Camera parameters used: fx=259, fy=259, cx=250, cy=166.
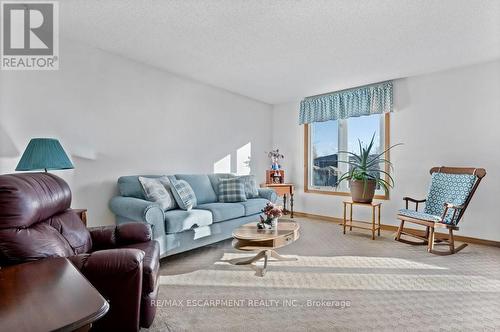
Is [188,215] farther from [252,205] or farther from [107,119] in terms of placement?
[107,119]

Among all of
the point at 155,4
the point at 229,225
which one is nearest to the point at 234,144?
the point at 229,225

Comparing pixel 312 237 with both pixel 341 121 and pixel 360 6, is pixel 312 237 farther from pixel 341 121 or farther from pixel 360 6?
pixel 360 6

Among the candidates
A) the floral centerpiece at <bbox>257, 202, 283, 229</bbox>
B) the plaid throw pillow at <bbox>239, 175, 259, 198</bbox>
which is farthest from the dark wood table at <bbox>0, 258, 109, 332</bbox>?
the plaid throw pillow at <bbox>239, 175, 259, 198</bbox>

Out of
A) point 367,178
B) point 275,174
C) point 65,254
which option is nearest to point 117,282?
point 65,254

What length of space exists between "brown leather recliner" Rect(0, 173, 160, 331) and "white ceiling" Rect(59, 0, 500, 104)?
1.70 m

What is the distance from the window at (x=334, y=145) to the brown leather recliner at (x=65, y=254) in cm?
392

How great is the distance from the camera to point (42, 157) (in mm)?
2205

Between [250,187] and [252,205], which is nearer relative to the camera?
[252,205]

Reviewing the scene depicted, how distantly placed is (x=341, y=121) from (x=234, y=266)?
3.41 meters

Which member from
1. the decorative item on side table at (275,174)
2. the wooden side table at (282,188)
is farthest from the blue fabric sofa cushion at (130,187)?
the decorative item on side table at (275,174)

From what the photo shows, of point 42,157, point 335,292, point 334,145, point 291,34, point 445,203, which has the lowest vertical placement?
point 335,292

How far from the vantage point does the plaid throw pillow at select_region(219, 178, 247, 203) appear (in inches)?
149

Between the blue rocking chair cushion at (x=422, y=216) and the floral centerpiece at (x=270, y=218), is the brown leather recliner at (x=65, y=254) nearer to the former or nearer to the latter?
the floral centerpiece at (x=270, y=218)

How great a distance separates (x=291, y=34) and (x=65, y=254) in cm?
268
